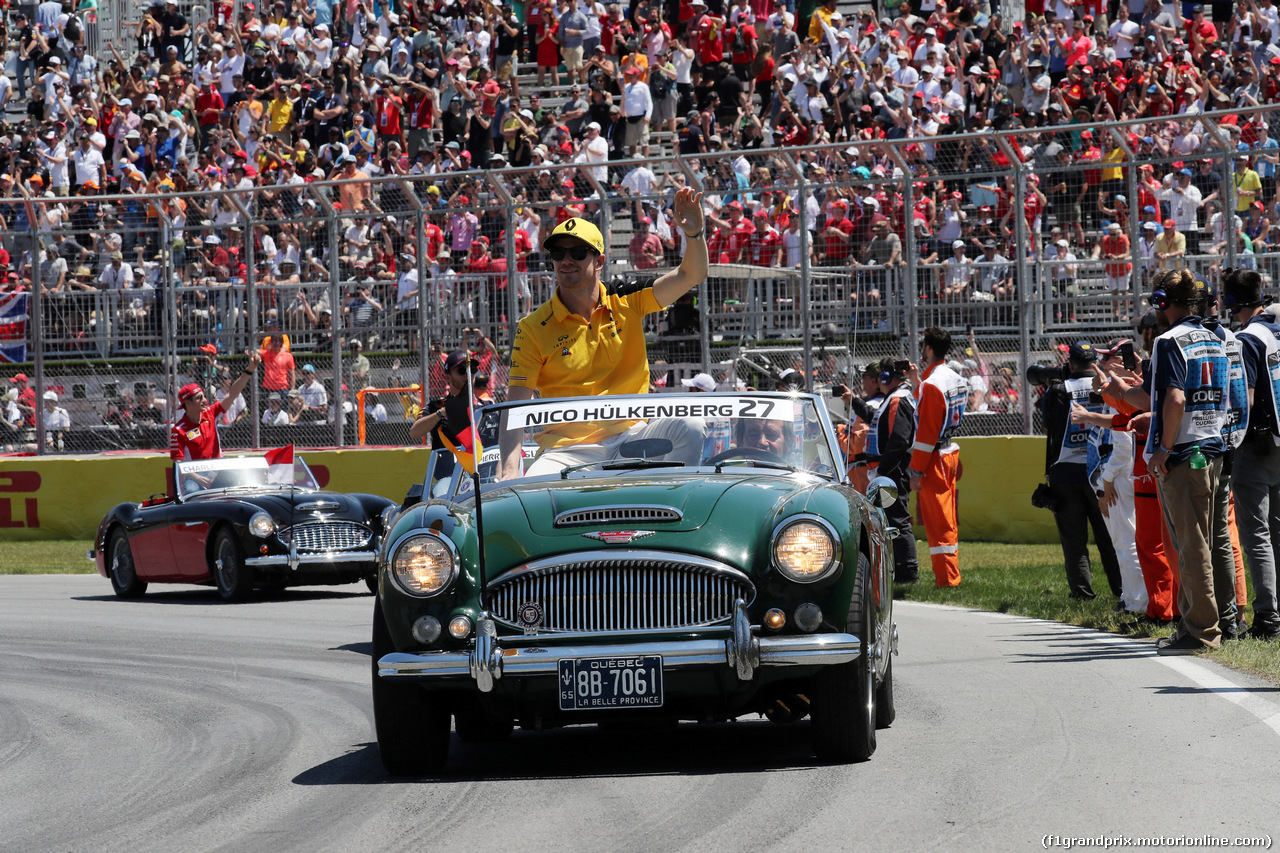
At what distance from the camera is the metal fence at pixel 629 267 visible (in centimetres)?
1538

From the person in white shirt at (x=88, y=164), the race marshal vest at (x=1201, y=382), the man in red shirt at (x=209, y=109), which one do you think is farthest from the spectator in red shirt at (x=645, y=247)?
the man in red shirt at (x=209, y=109)

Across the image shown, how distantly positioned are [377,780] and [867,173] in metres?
11.4

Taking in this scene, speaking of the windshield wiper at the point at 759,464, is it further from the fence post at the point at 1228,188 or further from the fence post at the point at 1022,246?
the fence post at the point at 1022,246

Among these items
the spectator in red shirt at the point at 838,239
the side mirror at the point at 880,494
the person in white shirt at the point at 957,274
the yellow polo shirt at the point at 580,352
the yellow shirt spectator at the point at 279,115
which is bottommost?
the side mirror at the point at 880,494

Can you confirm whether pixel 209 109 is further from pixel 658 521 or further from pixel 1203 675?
pixel 658 521

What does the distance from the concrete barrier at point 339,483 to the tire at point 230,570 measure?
5.04 m

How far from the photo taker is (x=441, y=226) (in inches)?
715

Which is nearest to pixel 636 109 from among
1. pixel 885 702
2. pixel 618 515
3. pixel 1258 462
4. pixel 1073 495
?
pixel 1073 495

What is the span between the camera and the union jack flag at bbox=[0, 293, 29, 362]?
2034 cm

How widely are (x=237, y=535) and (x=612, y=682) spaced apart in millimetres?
8798

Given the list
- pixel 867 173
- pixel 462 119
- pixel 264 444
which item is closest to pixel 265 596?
pixel 264 444

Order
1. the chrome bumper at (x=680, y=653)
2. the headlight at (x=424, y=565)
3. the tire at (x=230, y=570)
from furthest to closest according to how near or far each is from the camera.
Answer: the tire at (x=230, y=570)
the headlight at (x=424, y=565)
the chrome bumper at (x=680, y=653)

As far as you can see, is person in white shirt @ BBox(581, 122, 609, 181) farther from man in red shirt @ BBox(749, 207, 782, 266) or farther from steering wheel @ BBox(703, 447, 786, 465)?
steering wheel @ BBox(703, 447, 786, 465)

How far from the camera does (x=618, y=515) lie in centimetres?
570
